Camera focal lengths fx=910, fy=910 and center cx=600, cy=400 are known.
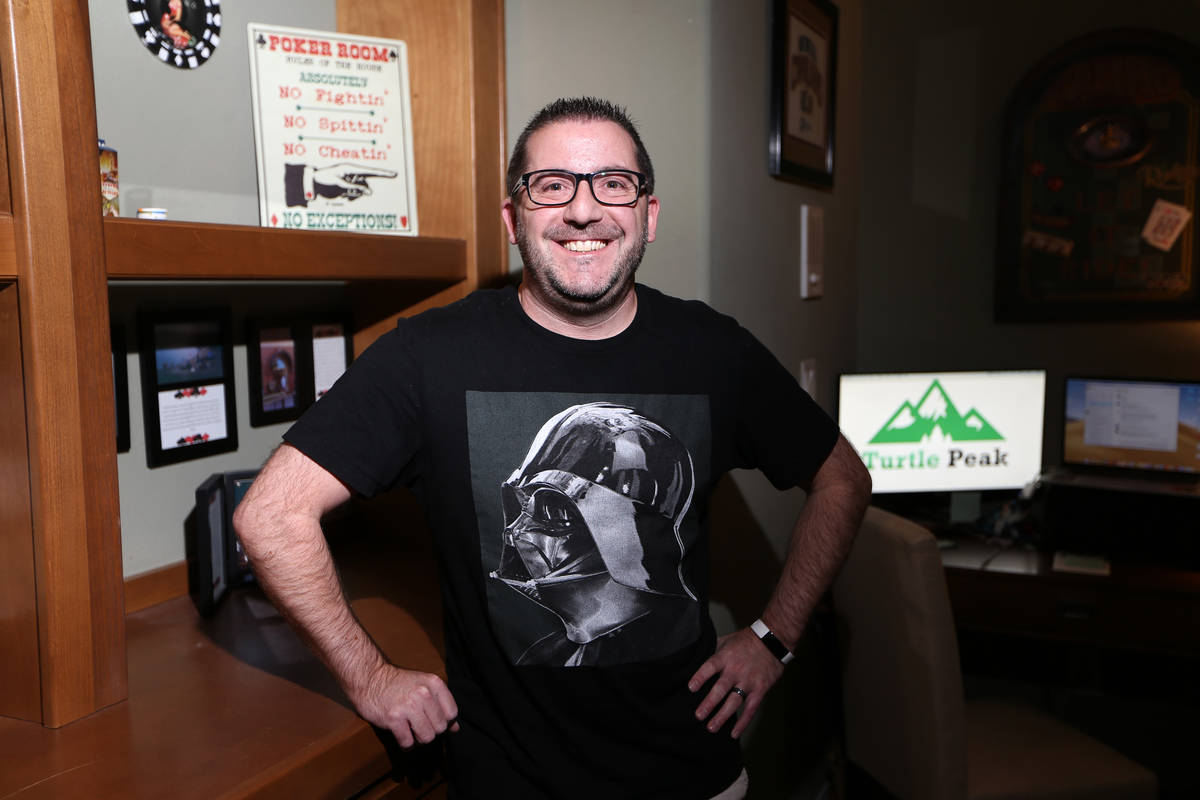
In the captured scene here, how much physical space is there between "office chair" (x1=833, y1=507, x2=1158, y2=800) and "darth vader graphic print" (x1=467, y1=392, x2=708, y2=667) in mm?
648

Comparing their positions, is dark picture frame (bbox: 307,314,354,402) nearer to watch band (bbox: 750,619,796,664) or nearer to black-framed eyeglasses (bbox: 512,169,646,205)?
black-framed eyeglasses (bbox: 512,169,646,205)

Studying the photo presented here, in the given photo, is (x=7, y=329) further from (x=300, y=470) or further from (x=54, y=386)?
(x=300, y=470)

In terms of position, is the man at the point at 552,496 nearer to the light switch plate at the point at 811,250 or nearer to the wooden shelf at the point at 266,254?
the wooden shelf at the point at 266,254

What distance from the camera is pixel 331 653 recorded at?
118cm

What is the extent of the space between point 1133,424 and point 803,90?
139 cm

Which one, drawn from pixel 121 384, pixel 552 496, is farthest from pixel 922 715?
pixel 121 384

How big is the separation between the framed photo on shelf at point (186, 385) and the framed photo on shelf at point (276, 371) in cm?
5

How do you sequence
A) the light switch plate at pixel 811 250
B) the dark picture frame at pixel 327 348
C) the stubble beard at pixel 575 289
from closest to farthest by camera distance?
the stubble beard at pixel 575 289 < the dark picture frame at pixel 327 348 < the light switch plate at pixel 811 250

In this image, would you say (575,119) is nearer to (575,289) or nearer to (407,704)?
(575,289)

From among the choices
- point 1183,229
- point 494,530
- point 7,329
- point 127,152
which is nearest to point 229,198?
point 127,152

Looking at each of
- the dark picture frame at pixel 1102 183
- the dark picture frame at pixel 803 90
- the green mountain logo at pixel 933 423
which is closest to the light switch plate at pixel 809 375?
the green mountain logo at pixel 933 423

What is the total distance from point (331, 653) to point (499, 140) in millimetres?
997

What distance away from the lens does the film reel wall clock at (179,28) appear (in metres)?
1.45

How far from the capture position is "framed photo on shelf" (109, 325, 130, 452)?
1.47 meters
